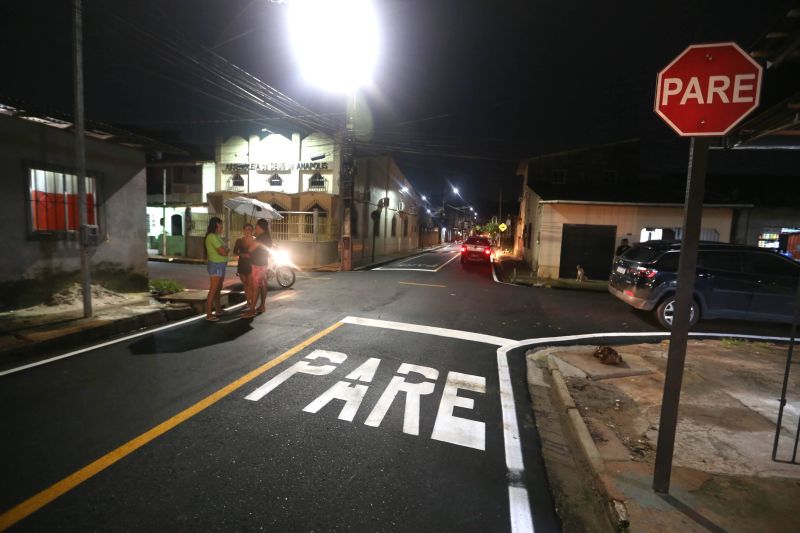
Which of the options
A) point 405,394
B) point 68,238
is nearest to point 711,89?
point 405,394

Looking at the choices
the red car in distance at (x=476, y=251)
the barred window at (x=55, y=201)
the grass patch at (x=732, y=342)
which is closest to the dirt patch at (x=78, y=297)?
the barred window at (x=55, y=201)

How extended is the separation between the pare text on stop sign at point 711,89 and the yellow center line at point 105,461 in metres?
5.00

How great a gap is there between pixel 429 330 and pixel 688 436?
14.0 ft

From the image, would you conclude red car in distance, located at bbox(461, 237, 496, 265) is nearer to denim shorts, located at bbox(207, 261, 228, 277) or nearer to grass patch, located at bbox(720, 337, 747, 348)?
grass patch, located at bbox(720, 337, 747, 348)

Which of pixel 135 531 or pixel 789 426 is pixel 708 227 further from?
pixel 135 531

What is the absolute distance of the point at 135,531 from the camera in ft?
7.72

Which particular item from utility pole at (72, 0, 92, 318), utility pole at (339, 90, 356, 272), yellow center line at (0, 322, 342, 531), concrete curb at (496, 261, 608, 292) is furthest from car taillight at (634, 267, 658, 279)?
utility pole at (339, 90, 356, 272)

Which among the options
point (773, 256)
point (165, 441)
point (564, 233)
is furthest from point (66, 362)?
point (564, 233)

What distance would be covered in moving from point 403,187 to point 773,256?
32901 millimetres

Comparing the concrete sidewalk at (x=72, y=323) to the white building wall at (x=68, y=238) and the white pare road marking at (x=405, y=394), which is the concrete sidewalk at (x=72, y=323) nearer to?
the white building wall at (x=68, y=238)

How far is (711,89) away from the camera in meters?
2.75

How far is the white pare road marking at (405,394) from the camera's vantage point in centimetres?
373

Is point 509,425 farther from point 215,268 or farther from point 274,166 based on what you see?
point 274,166

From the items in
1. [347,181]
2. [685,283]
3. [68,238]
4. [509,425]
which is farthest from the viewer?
[347,181]
